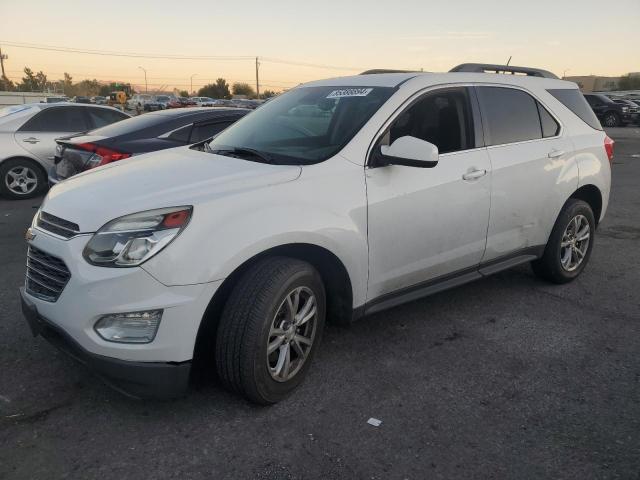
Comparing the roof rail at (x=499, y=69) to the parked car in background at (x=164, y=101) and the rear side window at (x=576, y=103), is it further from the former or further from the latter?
the parked car in background at (x=164, y=101)

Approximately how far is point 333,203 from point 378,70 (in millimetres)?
1711

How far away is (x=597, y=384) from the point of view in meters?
3.17

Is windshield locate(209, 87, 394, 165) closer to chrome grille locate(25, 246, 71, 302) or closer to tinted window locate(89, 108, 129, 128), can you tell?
chrome grille locate(25, 246, 71, 302)

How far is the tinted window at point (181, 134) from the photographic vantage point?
6.16 m

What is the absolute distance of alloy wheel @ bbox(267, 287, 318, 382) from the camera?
9.28 feet

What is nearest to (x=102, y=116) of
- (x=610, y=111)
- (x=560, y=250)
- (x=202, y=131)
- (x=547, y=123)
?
(x=202, y=131)

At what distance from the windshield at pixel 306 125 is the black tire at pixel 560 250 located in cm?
208

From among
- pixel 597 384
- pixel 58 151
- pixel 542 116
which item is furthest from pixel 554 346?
pixel 58 151

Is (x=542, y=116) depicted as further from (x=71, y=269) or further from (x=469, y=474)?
(x=71, y=269)

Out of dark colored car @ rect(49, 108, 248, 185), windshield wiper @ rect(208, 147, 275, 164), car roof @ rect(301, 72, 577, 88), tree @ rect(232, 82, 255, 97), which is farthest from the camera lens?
tree @ rect(232, 82, 255, 97)

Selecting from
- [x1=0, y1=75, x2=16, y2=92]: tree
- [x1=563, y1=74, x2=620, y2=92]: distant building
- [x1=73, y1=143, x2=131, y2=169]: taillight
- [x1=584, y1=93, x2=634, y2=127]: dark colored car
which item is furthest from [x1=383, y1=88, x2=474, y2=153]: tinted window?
[x1=563, y1=74, x2=620, y2=92]: distant building

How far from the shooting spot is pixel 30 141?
8.32 meters

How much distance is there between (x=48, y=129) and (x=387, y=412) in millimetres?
7911

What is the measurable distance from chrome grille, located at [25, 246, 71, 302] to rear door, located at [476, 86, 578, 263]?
2829 millimetres
